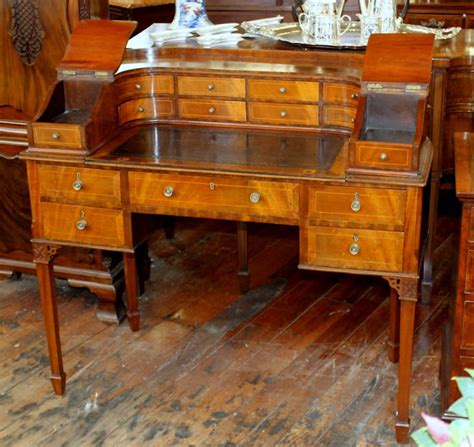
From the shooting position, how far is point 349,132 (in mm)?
2748

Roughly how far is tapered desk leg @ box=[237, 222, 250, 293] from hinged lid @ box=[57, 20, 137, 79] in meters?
1.04

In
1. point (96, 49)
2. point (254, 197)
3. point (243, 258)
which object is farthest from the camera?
point (243, 258)

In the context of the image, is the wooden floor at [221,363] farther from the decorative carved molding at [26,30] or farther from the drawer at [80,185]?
the decorative carved molding at [26,30]

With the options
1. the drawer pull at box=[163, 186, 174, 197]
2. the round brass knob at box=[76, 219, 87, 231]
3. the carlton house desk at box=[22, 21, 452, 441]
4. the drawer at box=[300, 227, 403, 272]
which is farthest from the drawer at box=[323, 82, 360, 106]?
the round brass knob at box=[76, 219, 87, 231]

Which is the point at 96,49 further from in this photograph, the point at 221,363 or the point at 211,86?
the point at 221,363

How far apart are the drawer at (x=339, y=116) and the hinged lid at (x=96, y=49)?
2.18 feet

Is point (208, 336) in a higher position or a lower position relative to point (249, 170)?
lower

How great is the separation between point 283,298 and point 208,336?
449 mm

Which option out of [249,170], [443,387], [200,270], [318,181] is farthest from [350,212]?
[200,270]

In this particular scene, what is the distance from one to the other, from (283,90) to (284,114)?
0.25ft

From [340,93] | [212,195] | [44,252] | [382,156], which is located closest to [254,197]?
[212,195]

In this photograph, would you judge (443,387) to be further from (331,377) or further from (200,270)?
(200,270)

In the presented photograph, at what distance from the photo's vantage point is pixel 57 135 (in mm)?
2627

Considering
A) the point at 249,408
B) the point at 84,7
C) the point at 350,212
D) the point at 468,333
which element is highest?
the point at 84,7
